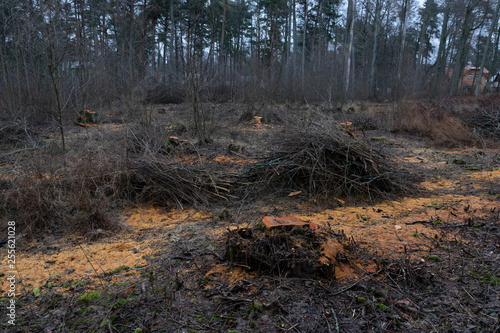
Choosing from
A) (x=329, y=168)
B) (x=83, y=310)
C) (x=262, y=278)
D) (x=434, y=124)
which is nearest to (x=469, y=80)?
(x=434, y=124)

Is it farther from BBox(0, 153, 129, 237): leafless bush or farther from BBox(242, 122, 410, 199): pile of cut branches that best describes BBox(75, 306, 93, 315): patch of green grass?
BBox(242, 122, 410, 199): pile of cut branches

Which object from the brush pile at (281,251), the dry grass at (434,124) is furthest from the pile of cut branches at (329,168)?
the dry grass at (434,124)

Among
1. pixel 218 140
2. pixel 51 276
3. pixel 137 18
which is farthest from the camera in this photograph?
pixel 137 18

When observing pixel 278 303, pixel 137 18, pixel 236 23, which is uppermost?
pixel 236 23

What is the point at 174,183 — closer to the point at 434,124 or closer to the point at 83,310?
the point at 83,310

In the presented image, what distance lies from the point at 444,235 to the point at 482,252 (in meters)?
0.44

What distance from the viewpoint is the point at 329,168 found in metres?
5.52

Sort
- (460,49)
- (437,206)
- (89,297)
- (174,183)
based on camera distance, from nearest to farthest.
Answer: (89,297) < (437,206) < (174,183) < (460,49)

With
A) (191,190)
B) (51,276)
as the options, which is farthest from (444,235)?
(51,276)

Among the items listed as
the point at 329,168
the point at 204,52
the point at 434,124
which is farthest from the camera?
the point at 204,52

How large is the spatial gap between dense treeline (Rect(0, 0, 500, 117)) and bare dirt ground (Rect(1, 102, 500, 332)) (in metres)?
4.23

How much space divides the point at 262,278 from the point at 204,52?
1479 centimetres

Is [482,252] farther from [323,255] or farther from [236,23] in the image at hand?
[236,23]

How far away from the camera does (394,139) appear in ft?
Result: 36.9
